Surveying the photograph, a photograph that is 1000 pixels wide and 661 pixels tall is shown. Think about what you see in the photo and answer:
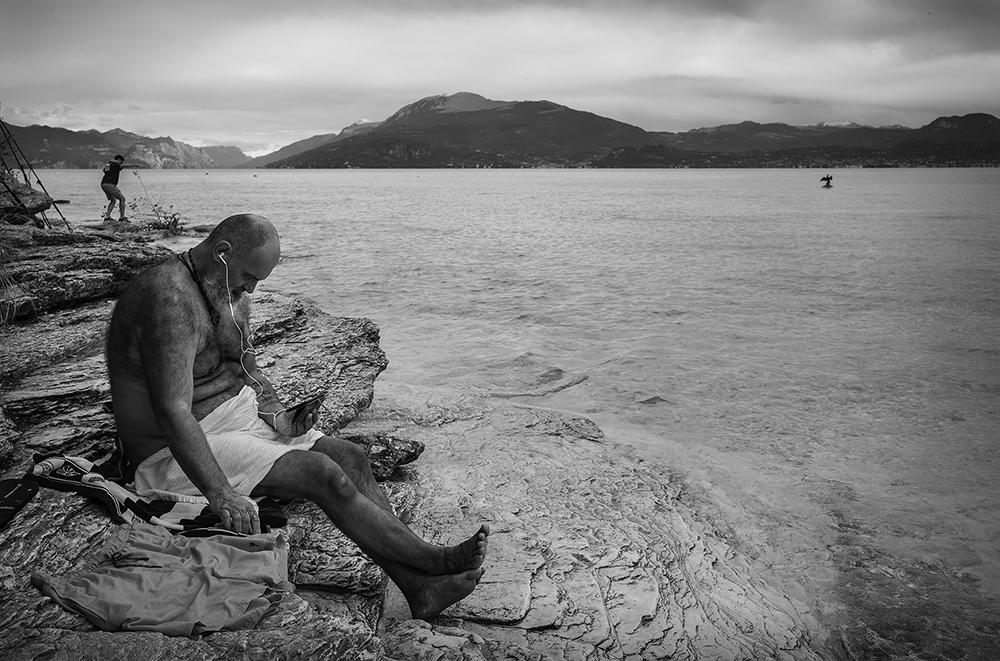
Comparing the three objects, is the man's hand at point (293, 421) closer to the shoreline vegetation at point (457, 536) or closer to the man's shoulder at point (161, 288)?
the shoreline vegetation at point (457, 536)

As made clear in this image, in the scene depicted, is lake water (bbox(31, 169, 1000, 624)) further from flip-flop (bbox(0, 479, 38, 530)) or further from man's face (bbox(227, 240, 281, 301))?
flip-flop (bbox(0, 479, 38, 530))

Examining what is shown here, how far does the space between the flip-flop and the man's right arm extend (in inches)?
31.5

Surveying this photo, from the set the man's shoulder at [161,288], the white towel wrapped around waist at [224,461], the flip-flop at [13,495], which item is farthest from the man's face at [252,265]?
the flip-flop at [13,495]

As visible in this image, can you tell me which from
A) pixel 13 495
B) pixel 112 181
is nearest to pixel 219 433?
pixel 13 495

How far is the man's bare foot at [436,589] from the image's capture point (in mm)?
3625

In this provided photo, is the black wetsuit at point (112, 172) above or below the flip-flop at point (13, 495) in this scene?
above

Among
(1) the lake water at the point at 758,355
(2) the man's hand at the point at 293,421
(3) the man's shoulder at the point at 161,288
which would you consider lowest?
(1) the lake water at the point at 758,355

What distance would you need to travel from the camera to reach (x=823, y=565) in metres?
5.19

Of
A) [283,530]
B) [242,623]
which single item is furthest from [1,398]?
[242,623]

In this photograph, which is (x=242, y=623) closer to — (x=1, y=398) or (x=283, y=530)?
(x=283, y=530)

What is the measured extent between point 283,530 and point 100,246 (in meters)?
5.97

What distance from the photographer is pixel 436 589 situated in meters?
3.64

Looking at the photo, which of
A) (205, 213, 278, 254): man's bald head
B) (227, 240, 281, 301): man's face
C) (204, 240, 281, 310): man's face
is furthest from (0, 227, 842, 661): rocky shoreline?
(205, 213, 278, 254): man's bald head

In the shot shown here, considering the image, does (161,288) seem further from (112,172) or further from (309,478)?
(112,172)
